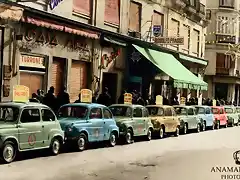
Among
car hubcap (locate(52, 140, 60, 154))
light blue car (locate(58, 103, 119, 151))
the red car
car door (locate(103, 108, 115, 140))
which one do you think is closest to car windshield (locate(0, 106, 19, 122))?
car hubcap (locate(52, 140, 60, 154))

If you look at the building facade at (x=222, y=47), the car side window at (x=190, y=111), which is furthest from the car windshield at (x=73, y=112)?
the building facade at (x=222, y=47)

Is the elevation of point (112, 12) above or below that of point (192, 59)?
above

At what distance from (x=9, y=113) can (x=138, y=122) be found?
6.74 meters

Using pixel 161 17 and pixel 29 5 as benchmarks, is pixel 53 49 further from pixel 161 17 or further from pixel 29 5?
Answer: pixel 161 17

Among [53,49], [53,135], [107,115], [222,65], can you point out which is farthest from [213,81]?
[53,135]

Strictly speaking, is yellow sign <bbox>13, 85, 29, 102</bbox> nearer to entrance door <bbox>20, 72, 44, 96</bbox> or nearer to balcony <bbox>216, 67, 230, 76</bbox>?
entrance door <bbox>20, 72, 44, 96</bbox>

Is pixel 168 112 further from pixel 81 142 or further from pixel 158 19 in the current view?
pixel 158 19

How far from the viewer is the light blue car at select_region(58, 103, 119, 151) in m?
14.2

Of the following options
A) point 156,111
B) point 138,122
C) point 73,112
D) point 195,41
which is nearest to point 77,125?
point 73,112

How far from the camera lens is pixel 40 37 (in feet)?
64.0

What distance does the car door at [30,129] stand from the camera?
12.0 m

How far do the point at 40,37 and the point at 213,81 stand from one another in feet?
114

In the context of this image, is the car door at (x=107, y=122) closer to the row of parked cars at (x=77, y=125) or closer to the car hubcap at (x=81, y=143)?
the row of parked cars at (x=77, y=125)

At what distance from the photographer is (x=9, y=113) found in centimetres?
1220
